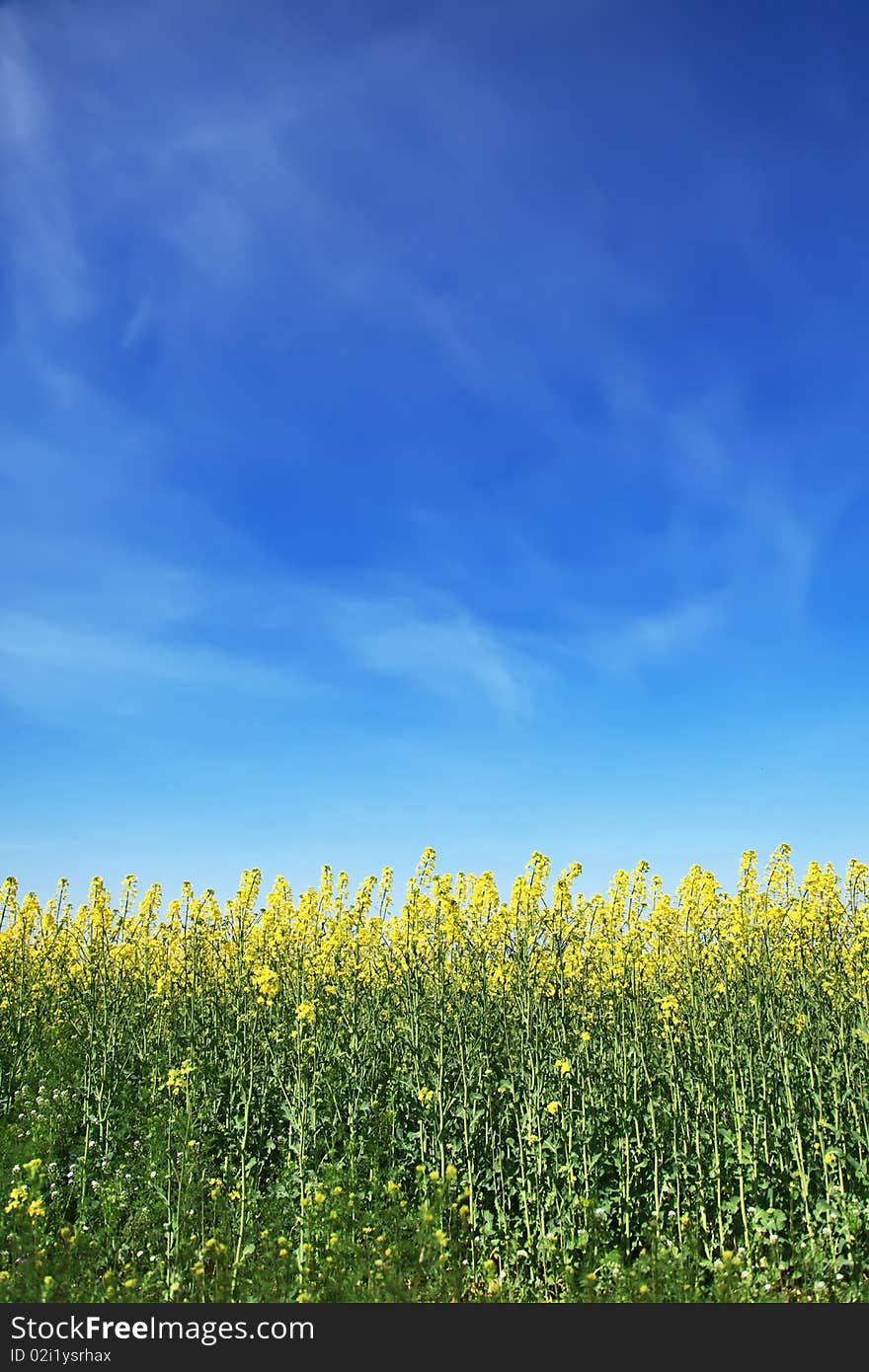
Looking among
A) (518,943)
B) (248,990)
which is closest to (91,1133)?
(248,990)

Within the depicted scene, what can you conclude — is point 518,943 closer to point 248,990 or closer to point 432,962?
point 432,962

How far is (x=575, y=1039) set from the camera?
8.08m

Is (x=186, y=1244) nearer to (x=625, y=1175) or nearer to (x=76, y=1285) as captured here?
(x=76, y=1285)

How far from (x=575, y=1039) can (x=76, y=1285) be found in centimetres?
457

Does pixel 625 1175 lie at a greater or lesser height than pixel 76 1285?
greater

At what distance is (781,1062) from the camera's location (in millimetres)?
7375
